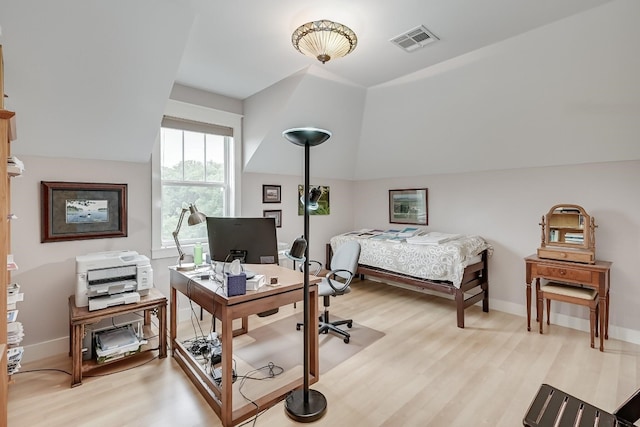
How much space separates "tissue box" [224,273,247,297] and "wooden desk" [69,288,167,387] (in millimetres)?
1062

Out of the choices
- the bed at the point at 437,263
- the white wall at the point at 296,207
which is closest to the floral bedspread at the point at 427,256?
the bed at the point at 437,263

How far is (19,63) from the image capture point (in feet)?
6.47

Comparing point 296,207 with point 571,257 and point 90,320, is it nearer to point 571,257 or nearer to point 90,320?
point 90,320

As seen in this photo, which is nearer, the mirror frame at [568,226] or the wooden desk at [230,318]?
the wooden desk at [230,318]

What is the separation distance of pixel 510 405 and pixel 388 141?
318 centimetres

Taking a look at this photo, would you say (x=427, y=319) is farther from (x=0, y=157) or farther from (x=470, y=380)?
(x=0, y=157)

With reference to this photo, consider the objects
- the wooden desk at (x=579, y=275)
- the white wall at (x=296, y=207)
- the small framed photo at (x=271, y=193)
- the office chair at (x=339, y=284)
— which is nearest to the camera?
the wooden desk at (x=579, y=275)

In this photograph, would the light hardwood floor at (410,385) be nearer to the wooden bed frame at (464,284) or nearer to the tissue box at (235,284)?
the wooden bed frame at (464,284)

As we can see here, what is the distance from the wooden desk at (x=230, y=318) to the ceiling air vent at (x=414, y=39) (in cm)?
207

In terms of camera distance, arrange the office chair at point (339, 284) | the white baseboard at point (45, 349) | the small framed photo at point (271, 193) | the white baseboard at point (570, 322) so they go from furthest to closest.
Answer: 1. the small framed photo at point (271, 193)
2. the office chair at point (339, 284)
3. the white baseboard at point (570, 322)
4. the white baseboard at point (45, 349)

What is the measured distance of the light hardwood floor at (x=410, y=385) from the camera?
185cm

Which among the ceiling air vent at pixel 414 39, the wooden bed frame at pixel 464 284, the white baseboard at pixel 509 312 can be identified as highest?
the ceiling air vent at pixel 414 39

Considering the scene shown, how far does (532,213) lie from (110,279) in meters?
4.24

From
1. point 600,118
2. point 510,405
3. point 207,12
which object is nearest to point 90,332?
point 207,12
